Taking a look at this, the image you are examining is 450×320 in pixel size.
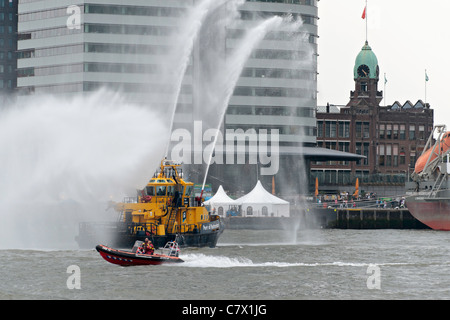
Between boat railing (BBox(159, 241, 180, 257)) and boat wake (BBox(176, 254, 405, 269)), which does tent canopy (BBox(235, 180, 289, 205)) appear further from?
boat railing (BBox(159, 241, 180, 257))

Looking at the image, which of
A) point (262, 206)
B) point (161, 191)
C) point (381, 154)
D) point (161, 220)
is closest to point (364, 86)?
point (381, 154)

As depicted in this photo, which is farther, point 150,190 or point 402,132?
point 402,132

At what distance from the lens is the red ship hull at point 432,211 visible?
328ft

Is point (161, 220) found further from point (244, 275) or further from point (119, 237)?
point (244, 275)

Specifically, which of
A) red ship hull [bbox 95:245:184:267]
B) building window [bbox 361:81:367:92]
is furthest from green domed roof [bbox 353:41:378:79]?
red ship hull [bbox 95:245:184:267]

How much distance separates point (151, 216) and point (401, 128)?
A: 116 meters

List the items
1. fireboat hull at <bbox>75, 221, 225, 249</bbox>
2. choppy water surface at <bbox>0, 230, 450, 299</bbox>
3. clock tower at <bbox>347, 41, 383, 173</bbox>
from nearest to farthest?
choppy water surface at <bbox>0, 230, 450, 299</bbox> < fireboat hull at <bbox>75, 221, 225, 249</bbox> < clock tower at <bbox>347, 41, 383, 173</bbox>

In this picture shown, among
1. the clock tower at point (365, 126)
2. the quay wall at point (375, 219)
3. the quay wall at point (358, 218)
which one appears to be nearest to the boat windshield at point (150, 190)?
the quay wall at point (358, 218)

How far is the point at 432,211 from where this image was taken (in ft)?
331

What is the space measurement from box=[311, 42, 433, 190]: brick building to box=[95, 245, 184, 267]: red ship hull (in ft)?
367

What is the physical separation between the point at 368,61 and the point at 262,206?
3183 inches

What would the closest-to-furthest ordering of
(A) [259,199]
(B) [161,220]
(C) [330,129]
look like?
(B) [161,220] → (A) [259,199] → (C) [330,129]

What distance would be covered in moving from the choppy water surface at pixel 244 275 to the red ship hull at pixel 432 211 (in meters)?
35.2

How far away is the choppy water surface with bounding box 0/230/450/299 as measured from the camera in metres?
41.7
